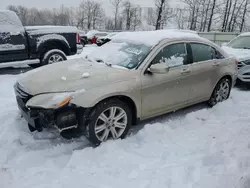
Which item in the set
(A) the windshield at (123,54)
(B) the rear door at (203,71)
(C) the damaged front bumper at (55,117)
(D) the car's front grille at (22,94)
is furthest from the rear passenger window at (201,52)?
(D) the car's front grille at (22,94)

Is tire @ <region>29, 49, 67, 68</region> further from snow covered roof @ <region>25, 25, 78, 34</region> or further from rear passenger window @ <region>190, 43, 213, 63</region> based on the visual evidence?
rear passenger window @ <region>190, 43, 213, 63</region>

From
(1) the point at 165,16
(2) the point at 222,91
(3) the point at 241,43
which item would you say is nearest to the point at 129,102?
(2) the point at 222,91

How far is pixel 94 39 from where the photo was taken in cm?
2550

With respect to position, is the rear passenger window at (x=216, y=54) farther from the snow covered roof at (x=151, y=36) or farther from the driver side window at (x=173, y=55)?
the driver side window at (x=173, y=55)

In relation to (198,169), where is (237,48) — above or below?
above

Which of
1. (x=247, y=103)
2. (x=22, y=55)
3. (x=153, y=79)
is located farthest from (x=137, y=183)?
(x=22, y=55)

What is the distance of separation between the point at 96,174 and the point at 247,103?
4222mm

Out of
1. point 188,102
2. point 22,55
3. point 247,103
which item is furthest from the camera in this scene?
point 22,55

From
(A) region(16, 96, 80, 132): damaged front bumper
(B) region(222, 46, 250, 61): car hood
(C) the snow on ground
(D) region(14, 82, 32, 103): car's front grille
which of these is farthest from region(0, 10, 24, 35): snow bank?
(B) region(222, 46, 250, 61): car hood

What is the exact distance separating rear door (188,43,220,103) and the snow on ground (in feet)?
2.00

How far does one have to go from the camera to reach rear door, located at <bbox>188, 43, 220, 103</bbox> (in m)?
4.54

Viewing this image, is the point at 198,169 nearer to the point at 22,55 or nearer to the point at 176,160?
the point at 176,160

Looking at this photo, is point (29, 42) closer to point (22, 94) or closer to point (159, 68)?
point (22, 94)

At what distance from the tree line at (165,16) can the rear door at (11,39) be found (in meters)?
31.4
